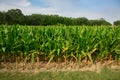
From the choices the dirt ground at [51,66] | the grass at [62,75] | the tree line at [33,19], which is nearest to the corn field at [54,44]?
the dirt ground at [51,66]

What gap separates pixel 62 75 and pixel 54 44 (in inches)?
54.1

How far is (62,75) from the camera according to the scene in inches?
279

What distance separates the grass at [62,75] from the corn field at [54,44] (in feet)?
2.30

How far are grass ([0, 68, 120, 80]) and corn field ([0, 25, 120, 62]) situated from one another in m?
0.70

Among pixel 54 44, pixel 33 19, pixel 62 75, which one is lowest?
pixel 62 75

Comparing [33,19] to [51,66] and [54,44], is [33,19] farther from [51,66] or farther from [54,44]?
[51,66]

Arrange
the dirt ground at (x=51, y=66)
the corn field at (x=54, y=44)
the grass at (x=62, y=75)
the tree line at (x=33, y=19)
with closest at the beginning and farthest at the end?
1. the grass at (x=62, y=75)
2. the dirt ground at (x=51, y=66)
3. the corn field at (x=54, y=44)
4. the tree line at (x=33, y=19)

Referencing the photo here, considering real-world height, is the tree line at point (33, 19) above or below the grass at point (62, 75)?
above

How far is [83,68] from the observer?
805 cm

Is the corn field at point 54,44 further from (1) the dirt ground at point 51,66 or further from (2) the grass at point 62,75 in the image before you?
(2) the grass at point 62,75

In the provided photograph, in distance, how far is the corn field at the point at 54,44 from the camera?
795cm

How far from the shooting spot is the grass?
6.79 m

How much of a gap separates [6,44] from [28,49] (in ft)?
2.30

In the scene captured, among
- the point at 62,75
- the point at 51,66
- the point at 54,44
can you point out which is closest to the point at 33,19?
the point at 54,44
